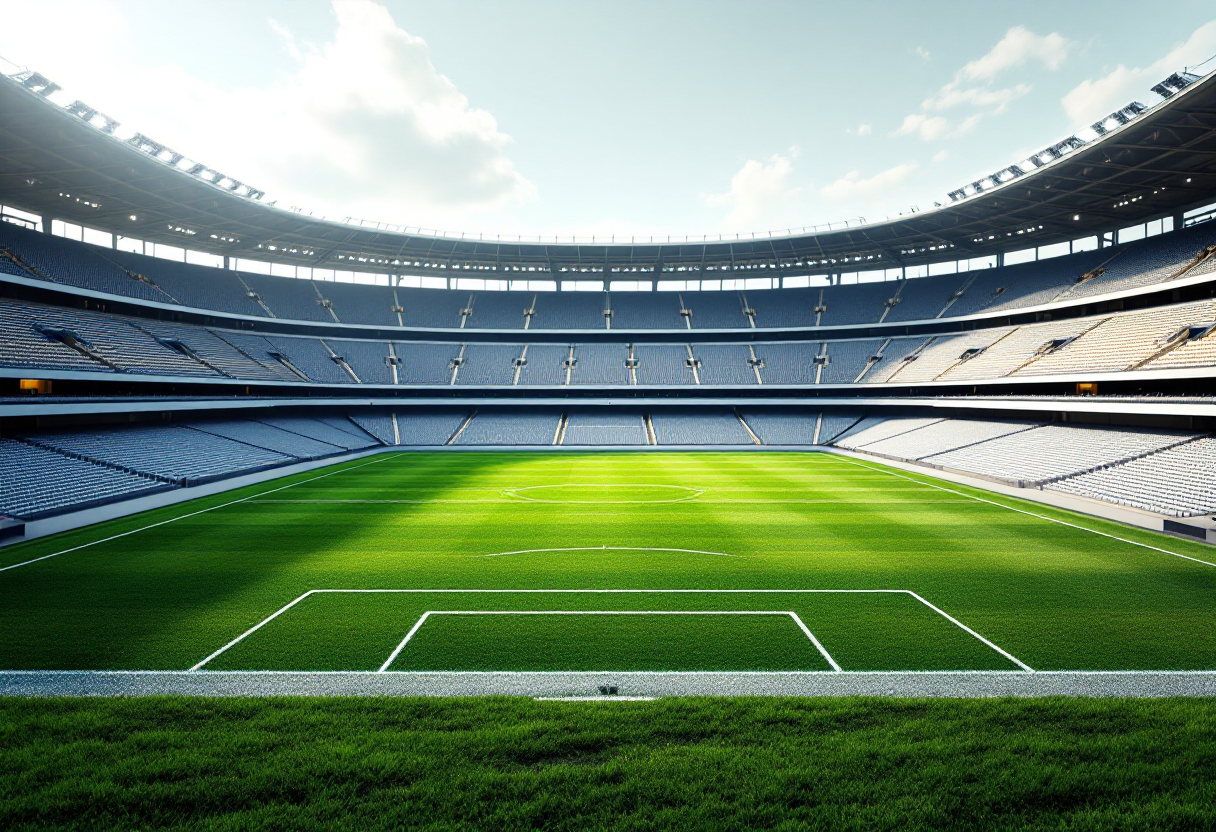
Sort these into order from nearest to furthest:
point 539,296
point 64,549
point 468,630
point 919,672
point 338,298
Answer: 1. point 919,672
2. point 468,630
3. point 64,549
4. point 338,298
5. point 539,296

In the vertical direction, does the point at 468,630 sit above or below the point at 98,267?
below

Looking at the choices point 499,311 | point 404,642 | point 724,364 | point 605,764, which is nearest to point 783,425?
point 724,364

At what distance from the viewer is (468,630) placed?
10.3 m

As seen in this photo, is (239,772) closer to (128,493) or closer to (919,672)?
(919,672)

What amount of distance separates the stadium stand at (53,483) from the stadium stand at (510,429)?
976 inches

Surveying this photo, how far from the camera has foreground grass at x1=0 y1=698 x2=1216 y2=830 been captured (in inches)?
189

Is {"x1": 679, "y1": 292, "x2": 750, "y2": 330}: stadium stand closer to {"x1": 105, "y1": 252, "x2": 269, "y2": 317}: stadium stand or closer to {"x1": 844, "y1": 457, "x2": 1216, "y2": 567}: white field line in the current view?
{"x1": 844, "y1": 457, "x2": 1216, "y2": 567}: white field line

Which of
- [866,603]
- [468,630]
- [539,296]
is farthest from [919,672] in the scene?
[539,296]

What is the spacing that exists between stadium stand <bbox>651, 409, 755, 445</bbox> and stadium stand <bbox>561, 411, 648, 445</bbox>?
1671 mm

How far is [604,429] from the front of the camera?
48.6 m

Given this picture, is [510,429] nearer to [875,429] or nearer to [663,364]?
[663,364]

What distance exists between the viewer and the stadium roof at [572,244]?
89.2ft

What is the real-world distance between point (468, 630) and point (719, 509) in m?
13.2

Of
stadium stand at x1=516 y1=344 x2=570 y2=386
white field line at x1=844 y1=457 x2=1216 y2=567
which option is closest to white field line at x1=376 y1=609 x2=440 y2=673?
white field line at x1=844 y1=457 x2=1216 y2=567
